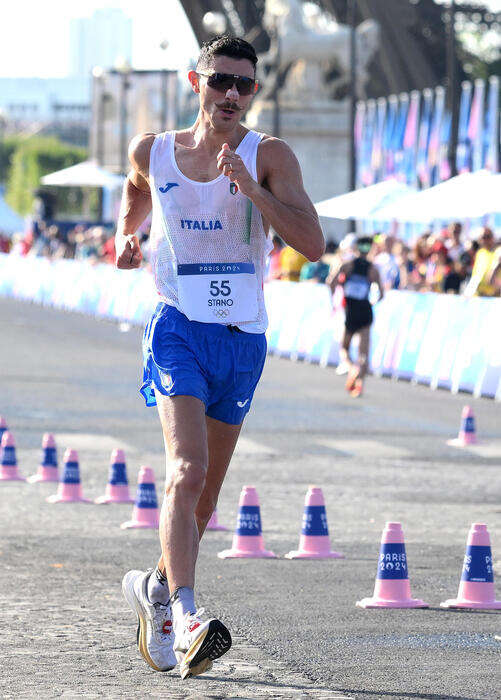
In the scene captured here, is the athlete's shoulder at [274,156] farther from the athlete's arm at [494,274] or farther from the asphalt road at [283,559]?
the athlete's arm at [494,274]

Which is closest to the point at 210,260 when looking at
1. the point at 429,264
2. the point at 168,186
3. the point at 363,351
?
the point at 168,186

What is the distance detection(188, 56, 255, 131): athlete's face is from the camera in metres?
6.38

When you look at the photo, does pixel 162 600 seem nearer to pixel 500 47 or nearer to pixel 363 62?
pixel 363 62

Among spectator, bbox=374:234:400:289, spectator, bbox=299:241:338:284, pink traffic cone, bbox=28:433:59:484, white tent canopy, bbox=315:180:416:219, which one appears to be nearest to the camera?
pink traffic cone, bbox=28:433:59:484

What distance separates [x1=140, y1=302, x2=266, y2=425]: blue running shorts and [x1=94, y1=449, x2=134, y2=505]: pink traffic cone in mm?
4867

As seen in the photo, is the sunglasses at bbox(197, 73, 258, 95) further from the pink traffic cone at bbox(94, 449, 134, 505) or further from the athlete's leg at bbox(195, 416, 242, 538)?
the pink traffic cone at bbox(94, 449, 134, 505)

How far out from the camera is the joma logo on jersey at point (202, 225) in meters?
6.43

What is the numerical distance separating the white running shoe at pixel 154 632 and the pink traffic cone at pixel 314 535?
301 centimetres

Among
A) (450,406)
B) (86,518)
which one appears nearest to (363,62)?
(450,406)

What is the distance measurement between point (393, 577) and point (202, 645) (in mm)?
2218

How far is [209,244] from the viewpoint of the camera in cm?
646

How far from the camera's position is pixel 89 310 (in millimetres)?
40562

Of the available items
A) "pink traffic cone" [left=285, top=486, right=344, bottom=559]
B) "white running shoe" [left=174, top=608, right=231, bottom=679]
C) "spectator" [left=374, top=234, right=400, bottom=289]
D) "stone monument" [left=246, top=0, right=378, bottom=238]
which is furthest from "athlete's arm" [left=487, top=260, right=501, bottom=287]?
"stone monument" [left=246, top=0, right=378, bottom=238]

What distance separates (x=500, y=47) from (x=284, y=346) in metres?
73.9
